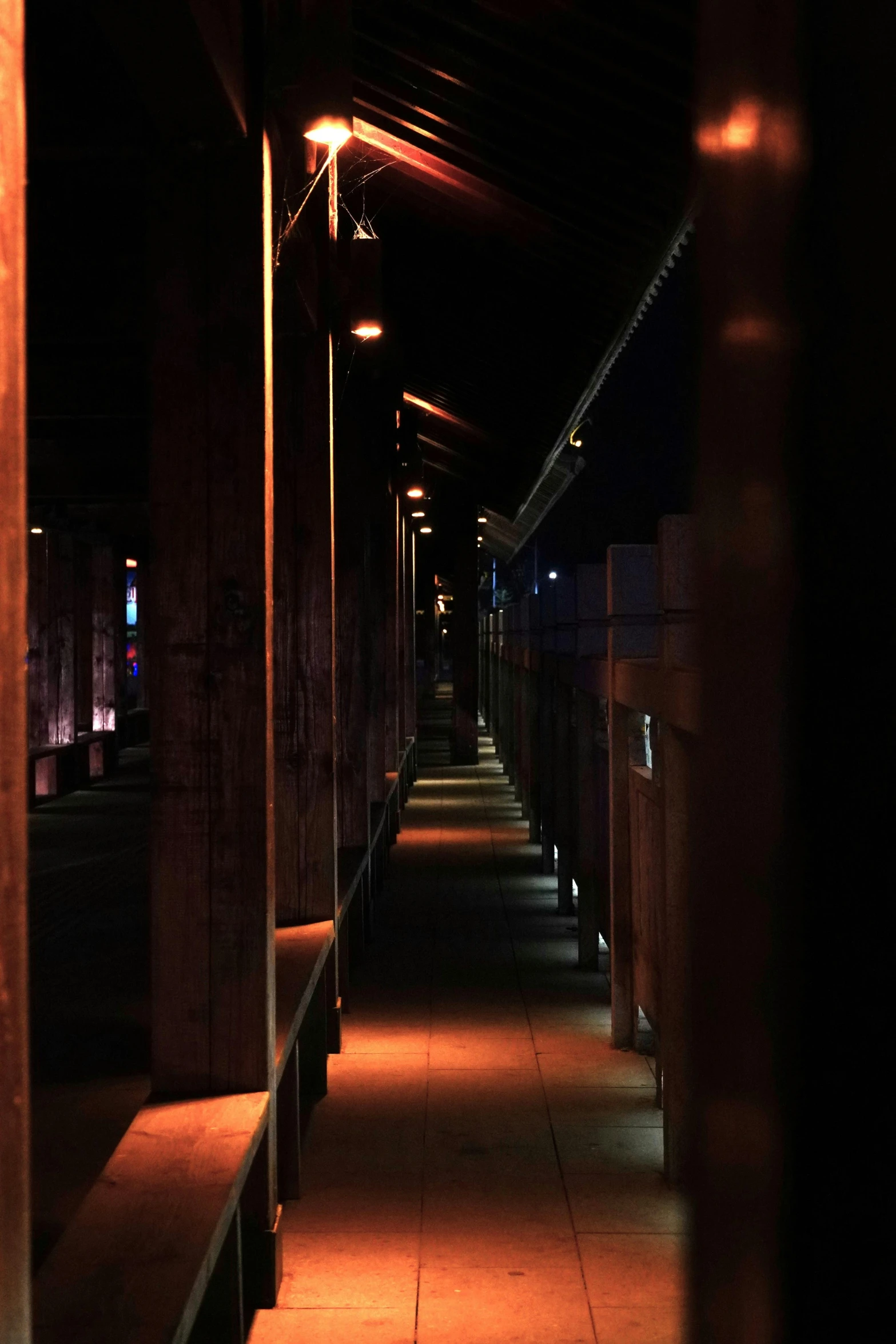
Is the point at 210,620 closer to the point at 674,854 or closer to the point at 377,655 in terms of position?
the point at 674,854

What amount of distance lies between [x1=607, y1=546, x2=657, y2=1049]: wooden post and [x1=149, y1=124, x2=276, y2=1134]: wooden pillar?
7.83 feet

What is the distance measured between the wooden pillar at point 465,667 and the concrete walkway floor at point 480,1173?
14.7 metres

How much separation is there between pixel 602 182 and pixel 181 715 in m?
4.48

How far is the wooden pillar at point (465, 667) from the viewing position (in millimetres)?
24203

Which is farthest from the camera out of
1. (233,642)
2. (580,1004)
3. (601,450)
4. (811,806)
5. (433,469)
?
(433,469)

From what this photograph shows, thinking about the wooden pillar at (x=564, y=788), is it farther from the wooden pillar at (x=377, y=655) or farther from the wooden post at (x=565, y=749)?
the wooden pillar at (x=377, y=655)

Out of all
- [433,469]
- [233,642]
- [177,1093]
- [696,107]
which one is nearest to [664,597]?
Answer: [233,642]

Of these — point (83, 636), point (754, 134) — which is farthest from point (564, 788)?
point (83, 636)

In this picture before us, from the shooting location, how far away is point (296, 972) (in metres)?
5.70

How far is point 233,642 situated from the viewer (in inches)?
160

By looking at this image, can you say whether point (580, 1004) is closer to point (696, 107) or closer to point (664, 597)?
point (664, 597)

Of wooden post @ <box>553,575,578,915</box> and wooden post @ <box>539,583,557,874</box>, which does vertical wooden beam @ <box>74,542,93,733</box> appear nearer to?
wooden post @ <box>539,583,557,874</box>

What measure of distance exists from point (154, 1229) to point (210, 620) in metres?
1.60

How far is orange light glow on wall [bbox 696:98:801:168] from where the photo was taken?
0.43 meters
